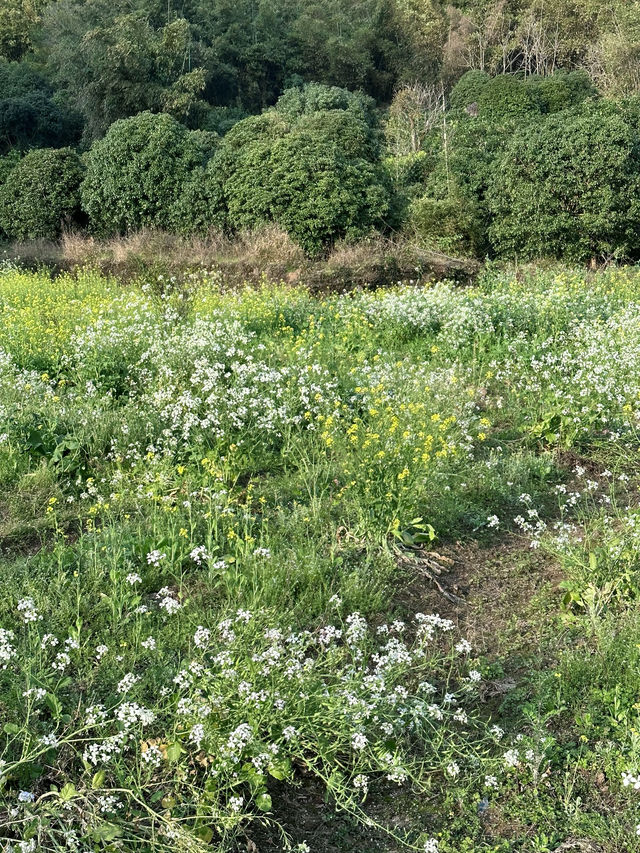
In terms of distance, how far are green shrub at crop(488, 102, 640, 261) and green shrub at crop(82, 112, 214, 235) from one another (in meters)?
5.75

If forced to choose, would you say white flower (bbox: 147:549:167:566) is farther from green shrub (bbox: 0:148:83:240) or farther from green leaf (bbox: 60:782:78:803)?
green shrub (bbox: 0:148:83:240)

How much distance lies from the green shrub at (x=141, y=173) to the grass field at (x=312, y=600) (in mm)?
8026

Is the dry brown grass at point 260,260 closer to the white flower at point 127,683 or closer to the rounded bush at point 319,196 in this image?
the rounded bush at point 319,196

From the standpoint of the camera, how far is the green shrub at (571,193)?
12555 millimetres

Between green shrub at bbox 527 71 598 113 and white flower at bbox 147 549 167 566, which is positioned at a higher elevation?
green shrub at bbox 527 71 598 113

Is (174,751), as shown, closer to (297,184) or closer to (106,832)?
(106,832)

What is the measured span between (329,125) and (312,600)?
13725mm

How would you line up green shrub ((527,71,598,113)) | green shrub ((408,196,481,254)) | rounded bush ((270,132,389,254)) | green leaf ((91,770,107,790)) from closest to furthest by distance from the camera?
green leaf ((91,770,107,790)), rounded bush ((270,132,389,254)), green shrub ((408,196,481,254)), green shrub ((527,71,598,113))

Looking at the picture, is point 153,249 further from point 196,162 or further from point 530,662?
point 530,662

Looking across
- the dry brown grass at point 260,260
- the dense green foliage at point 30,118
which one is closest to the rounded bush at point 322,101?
the dense green foliage at point 30,118

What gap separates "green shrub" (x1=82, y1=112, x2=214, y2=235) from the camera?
1420 centimetres

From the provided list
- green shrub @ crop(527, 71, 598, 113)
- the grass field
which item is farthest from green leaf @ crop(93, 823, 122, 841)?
green shrub @ crop(527, 71, 598, 113)

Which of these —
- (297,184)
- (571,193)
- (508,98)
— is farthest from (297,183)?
(508,98)

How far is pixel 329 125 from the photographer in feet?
50.6
